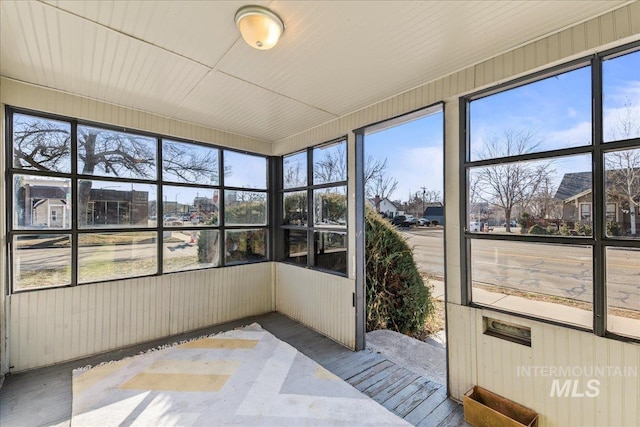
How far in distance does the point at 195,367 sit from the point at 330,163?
8.99ft

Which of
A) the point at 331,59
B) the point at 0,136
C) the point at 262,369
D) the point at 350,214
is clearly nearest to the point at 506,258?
the point at 350,214

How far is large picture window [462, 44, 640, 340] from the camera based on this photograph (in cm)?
166

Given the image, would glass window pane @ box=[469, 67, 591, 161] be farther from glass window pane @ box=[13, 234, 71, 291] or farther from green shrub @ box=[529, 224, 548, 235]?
glass window pane @ box=[13, 234, 71, 291]

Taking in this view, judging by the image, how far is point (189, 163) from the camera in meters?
3.76

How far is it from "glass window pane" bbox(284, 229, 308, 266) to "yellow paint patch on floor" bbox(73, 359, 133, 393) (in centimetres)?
227

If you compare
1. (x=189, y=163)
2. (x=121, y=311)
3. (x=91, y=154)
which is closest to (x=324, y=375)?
(x=121, y=311)

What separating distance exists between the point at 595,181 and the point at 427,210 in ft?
7.49

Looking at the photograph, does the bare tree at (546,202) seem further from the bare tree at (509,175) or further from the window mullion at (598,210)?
the window mullion at (598,210)

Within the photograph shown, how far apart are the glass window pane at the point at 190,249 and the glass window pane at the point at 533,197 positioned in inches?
128

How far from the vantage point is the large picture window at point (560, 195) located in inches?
65.4

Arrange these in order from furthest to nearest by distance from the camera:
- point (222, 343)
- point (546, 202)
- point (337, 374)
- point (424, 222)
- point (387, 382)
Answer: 1. point (424, 222)
2. point (222, 343)
3. point (337, 374)
4. point (387, 382)
5. point (546, 202)

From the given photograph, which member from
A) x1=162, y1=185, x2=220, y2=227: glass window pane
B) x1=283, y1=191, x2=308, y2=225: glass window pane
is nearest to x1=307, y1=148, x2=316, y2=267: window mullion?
x1=283, y1=191, x2=308, y2=225: glass window pane

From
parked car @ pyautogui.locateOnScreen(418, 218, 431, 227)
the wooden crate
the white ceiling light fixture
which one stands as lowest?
the wooden crate

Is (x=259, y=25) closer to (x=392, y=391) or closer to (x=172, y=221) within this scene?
(x=172, y=221)
